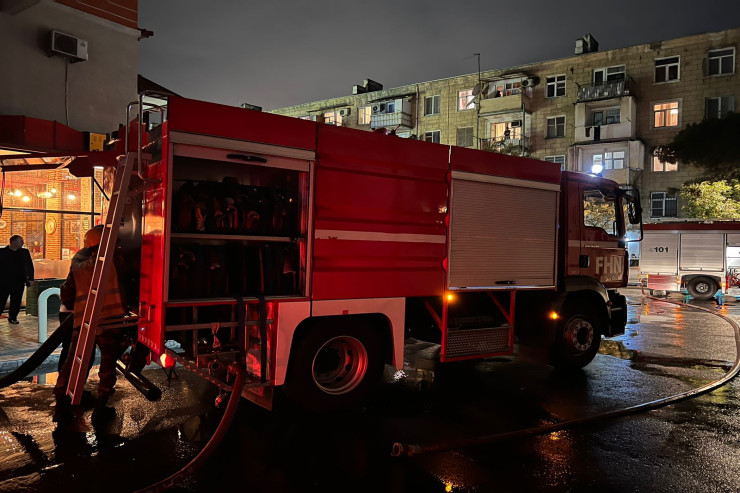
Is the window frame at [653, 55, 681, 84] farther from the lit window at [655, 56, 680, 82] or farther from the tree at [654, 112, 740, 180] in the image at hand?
the tree at [654, 112, 740, 180]

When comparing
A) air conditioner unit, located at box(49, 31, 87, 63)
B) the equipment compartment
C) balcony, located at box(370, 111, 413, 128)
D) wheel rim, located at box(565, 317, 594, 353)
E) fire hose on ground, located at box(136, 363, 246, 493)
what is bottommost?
fire hose on ground, located at box(136, 363, 246, 493)

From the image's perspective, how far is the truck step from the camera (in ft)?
20.8

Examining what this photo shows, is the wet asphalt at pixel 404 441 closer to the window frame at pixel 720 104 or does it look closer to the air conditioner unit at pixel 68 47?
the air conditioner unit at pixel 68 47

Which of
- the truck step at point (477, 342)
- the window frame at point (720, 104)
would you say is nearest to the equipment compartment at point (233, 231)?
the truck step at point (477, 342)

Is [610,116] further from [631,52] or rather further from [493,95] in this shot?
[493,95]

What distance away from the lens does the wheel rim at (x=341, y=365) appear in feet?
18.4

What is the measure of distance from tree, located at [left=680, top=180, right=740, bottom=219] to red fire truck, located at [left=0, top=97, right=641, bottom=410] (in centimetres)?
2613

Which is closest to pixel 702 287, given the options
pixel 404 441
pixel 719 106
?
pixel 719 106

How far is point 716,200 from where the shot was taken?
93.4 feet

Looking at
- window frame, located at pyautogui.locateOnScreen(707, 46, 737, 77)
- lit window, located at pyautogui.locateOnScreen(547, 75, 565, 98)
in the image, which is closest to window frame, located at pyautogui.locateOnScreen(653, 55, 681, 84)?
window frame, located at pyautogui.locateOnScreen(707, 46, 737, 77)

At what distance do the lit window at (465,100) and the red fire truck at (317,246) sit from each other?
34.4 m

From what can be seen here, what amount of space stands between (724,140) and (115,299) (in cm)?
3425

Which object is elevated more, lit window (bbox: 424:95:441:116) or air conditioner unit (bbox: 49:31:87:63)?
lit window (bbox: 424:95:441:116)

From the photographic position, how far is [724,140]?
30781 mm
